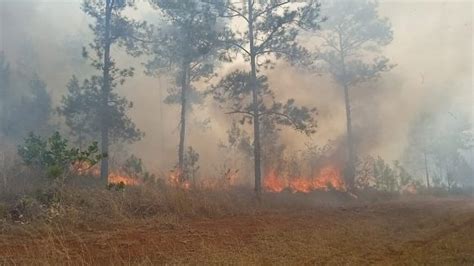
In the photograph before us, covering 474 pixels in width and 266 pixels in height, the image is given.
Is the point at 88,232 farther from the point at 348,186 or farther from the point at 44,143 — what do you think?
the point at 348,186

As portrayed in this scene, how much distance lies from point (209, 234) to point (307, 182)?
18.6 m

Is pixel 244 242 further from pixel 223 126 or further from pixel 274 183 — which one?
pixel 223 126

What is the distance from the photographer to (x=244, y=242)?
9000 millimetres

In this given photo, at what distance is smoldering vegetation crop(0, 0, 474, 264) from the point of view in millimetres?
11055

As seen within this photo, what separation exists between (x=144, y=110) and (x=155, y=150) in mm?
5080

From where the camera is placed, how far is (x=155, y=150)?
33.5 meters

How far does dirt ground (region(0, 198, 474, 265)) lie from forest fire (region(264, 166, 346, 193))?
541 inches

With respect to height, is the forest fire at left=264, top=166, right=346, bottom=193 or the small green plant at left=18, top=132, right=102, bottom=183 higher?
the small green plant at left=18, top=132, right=102, bottom=183

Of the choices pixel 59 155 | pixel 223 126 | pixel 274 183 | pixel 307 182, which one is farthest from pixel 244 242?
A: pixel 223 126

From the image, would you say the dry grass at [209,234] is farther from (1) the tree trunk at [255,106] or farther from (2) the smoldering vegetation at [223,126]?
(1) the tree trunk at [255,106]

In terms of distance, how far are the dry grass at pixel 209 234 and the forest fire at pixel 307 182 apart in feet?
38.9

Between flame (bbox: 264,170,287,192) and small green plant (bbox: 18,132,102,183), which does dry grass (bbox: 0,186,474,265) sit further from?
flame (bbox: 264,170,287,192)

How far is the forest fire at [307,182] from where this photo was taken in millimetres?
26222

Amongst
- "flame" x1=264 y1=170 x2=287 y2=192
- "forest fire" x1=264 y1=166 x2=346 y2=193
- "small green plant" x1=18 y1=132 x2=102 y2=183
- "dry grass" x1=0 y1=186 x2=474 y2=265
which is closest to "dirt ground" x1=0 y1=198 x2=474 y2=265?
"dry grass" x1=0 y1=186 x2=474 y2=265
